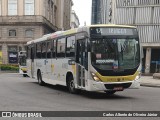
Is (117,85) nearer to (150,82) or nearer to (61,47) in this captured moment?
(61,47)

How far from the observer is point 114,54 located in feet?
50.7

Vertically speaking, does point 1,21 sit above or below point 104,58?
above

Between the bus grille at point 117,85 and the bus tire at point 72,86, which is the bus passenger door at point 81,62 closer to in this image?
the bus tire at point 72,86

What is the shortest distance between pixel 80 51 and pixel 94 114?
576cm

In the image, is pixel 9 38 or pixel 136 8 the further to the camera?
pixel 9 38

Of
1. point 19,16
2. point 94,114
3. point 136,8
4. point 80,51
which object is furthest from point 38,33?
point 94,114

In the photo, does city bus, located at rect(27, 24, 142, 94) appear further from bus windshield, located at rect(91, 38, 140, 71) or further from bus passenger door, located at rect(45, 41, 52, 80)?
bus passenger door, located at rect(45, 41, 52, 80)

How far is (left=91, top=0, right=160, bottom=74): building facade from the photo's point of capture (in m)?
58.4

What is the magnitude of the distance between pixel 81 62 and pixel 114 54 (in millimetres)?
1575

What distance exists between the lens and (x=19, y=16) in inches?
2906

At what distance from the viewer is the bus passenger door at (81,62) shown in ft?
52.0

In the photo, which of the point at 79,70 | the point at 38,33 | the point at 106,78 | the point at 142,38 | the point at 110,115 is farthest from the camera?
the point at 38,33

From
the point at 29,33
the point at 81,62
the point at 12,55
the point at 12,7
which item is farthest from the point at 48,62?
the point at 12,7

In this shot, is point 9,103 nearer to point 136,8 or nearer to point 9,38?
point 136,8
